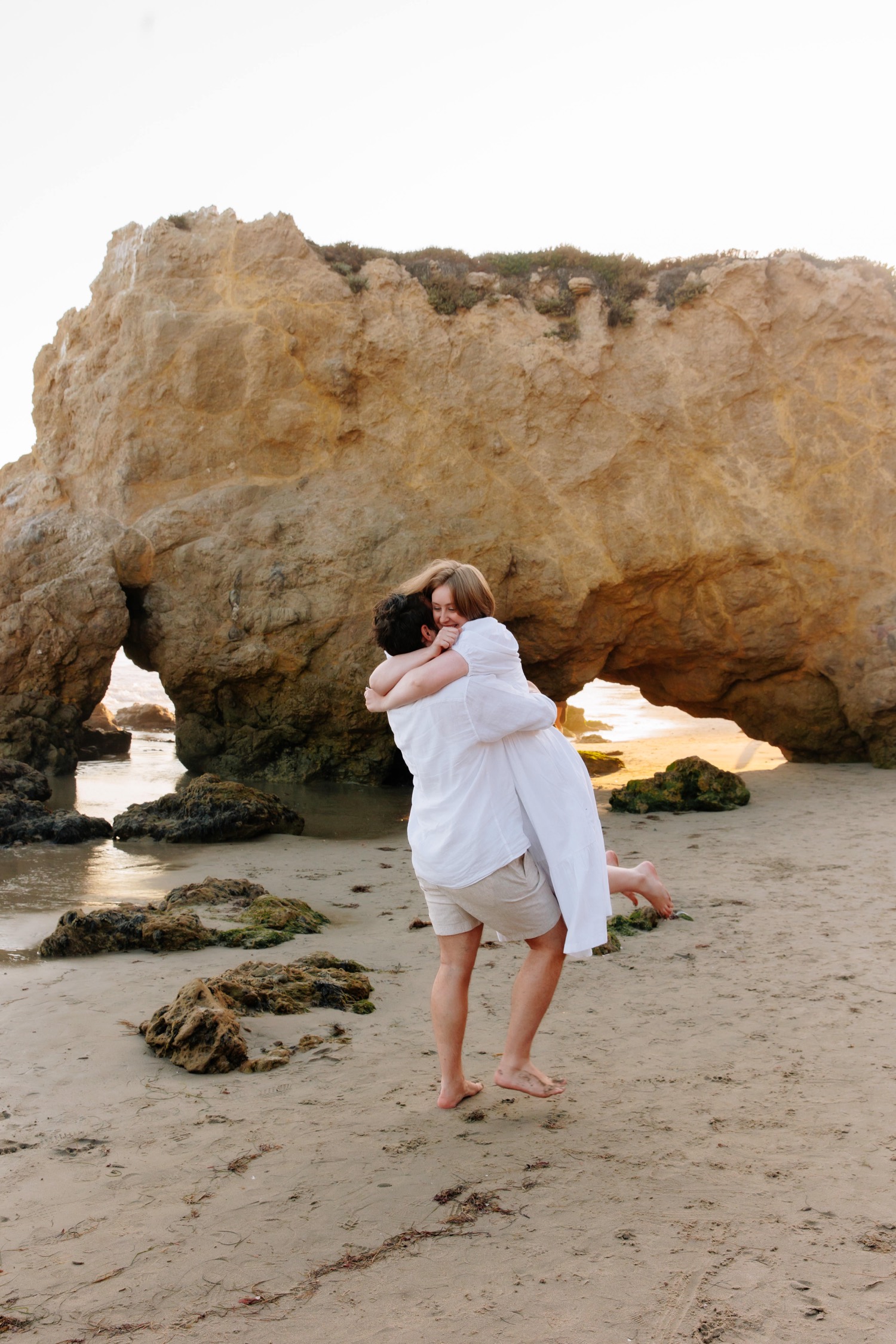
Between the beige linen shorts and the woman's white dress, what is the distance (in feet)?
0.17

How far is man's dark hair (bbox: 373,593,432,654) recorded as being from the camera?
338 centimetres

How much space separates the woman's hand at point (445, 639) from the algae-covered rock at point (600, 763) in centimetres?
1006

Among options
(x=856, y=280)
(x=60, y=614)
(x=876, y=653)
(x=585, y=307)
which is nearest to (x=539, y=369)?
(x=585, y=307)

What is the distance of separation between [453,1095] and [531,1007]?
39 centimetres

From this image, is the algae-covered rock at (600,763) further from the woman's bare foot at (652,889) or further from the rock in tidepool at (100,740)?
the woman's bare foot at (652,889)

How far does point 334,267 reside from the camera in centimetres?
1173

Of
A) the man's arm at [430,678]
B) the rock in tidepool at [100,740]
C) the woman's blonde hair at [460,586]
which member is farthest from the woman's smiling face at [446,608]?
the rock in tidepool at [100,740]

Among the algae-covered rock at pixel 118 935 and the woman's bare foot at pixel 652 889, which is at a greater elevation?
the woman's bare foot at pixel 652 889

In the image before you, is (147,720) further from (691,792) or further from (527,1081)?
(527,1081)

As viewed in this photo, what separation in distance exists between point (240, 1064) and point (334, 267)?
10099 millimetres

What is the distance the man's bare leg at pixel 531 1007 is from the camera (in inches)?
127

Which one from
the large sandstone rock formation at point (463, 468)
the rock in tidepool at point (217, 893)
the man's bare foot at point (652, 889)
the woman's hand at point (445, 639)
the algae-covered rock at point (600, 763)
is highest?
the large sandstone rock formation at point (463, 468)

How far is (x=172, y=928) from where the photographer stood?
525 centimetres

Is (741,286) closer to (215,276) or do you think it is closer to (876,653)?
(876,653)
